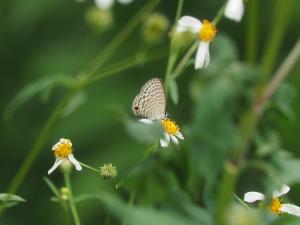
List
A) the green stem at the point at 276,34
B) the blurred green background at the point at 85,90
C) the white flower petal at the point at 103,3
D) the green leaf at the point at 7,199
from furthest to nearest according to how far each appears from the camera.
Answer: the blurred green background at the point at 85,90, the white flower petal at the point at 103,3, the green leaf at the point at 7,199, the green stem at the point at 276,34

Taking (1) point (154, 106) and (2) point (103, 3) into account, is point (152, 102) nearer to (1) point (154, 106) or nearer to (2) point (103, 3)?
(1) point (154, 106)

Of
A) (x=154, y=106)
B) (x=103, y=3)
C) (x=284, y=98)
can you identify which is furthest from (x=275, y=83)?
(x=103, y=3)

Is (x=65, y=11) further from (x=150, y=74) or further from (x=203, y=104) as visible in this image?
(x=203, y=104)

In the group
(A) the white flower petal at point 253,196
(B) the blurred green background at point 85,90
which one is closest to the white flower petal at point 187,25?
(A) the white flower petal at point 253,196

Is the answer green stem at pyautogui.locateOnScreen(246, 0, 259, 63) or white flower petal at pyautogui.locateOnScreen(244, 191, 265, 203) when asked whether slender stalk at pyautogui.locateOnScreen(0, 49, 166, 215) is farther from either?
green stem at pyautogui.locateOnScreen(246, 0, 259, 63)

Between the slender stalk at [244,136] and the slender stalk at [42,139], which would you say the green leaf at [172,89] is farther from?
the slender stalk at [244,136]

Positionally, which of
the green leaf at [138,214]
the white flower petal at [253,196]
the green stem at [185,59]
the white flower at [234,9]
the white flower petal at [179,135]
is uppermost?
the white flower at [234,9]
